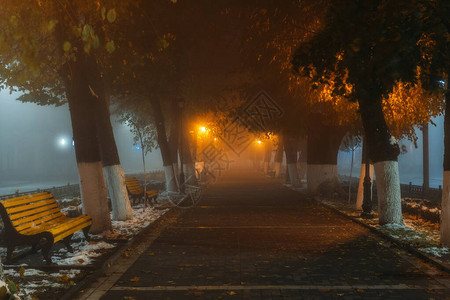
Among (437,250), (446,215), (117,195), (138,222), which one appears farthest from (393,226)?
(117,195)

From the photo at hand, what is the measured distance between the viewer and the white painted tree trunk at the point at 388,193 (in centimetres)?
1194

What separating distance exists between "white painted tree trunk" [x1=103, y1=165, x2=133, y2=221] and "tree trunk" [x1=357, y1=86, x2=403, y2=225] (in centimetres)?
722

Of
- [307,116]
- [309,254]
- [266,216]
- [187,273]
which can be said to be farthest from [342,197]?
[187,273]

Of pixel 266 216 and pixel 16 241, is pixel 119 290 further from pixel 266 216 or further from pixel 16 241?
pixel 266 216

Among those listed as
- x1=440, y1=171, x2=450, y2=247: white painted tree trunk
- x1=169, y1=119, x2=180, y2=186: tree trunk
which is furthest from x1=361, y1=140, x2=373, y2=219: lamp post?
x1=169, y1=119, x2=180, y2=186: tree trunk

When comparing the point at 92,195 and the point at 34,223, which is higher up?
the point at 92,195

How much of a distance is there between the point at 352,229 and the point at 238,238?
337 cm

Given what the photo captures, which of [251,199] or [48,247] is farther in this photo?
[251,199]

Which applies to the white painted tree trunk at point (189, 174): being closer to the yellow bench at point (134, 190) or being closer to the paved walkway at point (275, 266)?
the yellow bench at point (134, 190)

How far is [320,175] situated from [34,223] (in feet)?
51.7

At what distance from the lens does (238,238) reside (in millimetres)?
10656

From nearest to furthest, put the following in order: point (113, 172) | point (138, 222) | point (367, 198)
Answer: point (138, 222) → point (113, 172) → point (367, 198)

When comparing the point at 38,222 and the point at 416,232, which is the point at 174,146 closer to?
the point at 416,232

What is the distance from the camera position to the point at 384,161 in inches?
477
